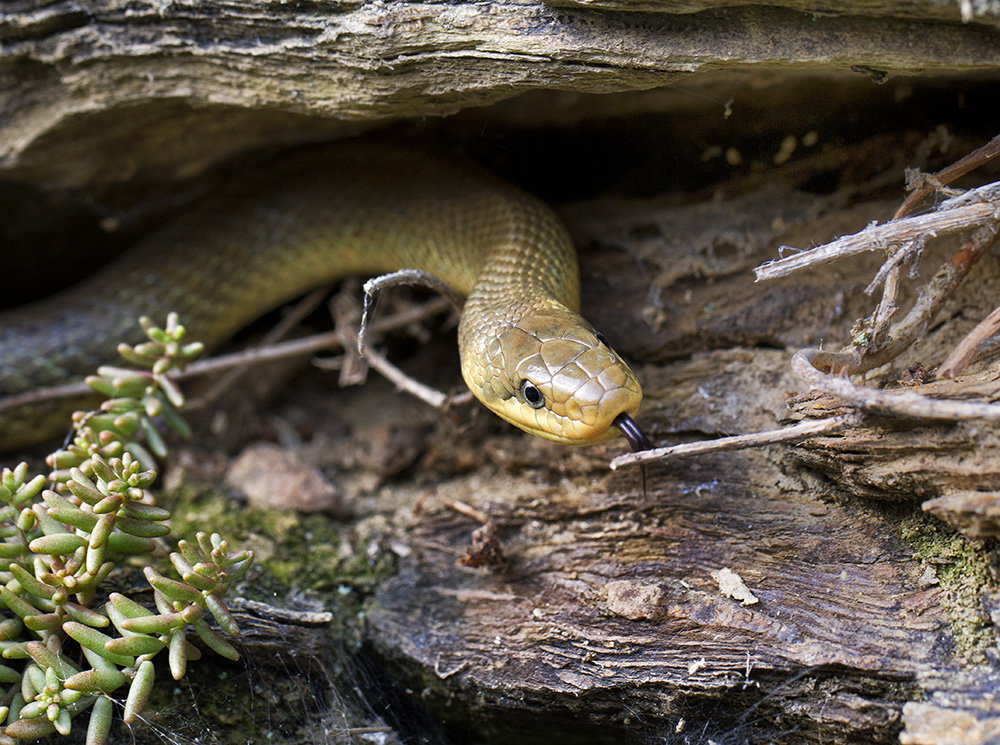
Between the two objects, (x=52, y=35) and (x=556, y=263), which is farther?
(x=556, y=263)

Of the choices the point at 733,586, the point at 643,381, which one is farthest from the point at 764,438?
the point at 643,381

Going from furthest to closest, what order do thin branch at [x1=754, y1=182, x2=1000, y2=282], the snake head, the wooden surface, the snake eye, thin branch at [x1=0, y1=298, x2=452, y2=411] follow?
thin branch at [x1=0, y1=298, x2=452, y2=411] < the snake eye < the snake head < the wooden surface < thin branch at [x1=754, y1=182, x2=1000, y2=282]

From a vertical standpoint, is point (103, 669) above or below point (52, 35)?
below

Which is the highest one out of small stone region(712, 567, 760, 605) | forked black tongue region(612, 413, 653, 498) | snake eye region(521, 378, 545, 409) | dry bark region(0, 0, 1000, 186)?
dry bark region(0, 0, 1000, 186)

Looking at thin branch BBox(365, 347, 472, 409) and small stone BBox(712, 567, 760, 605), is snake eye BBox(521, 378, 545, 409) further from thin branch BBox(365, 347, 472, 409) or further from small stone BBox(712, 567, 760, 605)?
small stone BBox(712, 567, 760, 605)

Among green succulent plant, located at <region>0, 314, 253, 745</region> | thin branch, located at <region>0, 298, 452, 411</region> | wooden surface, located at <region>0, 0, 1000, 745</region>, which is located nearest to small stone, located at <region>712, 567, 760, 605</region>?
wooden surface, located at <region>0, 0, 1000, 745</region>

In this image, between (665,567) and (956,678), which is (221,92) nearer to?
(665,567)

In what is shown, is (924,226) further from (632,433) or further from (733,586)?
(733,586)

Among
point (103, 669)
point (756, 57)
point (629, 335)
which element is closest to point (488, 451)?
point (629, 335)
